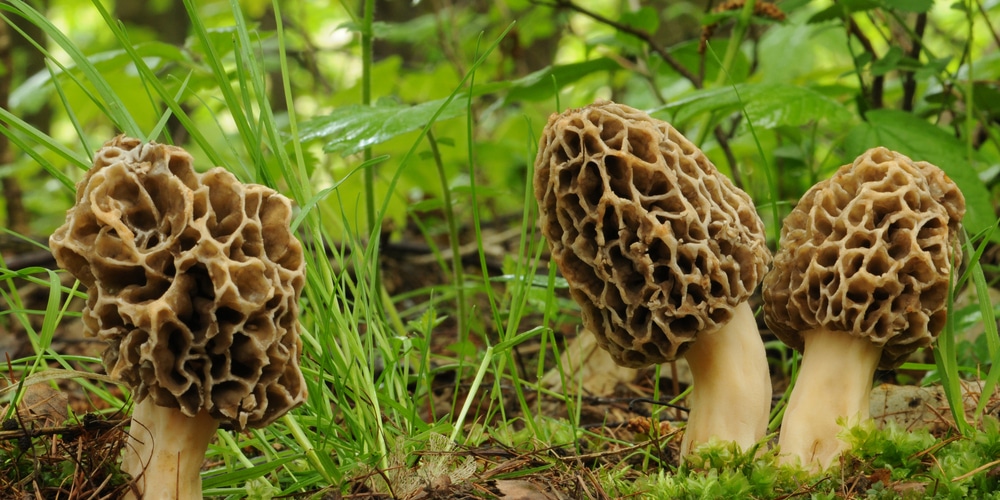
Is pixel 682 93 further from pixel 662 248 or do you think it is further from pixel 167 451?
pixel 167 451

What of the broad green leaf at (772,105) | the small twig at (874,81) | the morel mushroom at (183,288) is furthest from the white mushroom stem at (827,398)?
the small twig at (874,81)

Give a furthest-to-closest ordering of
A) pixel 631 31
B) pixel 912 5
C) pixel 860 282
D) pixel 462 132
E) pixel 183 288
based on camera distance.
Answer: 1. pixel 462 132
2. pixel 631 31
3. pixel 912 5
4. pixel 860 282
5. pixel 183 288

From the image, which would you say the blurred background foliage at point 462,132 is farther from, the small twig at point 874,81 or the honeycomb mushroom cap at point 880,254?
the honeycomb mushroom cap at point 880,254

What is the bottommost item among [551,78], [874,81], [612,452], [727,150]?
[612,452]

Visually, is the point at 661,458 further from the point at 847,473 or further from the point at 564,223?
the point at 564,223

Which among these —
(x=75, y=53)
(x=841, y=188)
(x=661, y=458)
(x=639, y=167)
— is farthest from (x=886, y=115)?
(x=75, y=53)

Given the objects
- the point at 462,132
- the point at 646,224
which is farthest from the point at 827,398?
the point at 462,132
